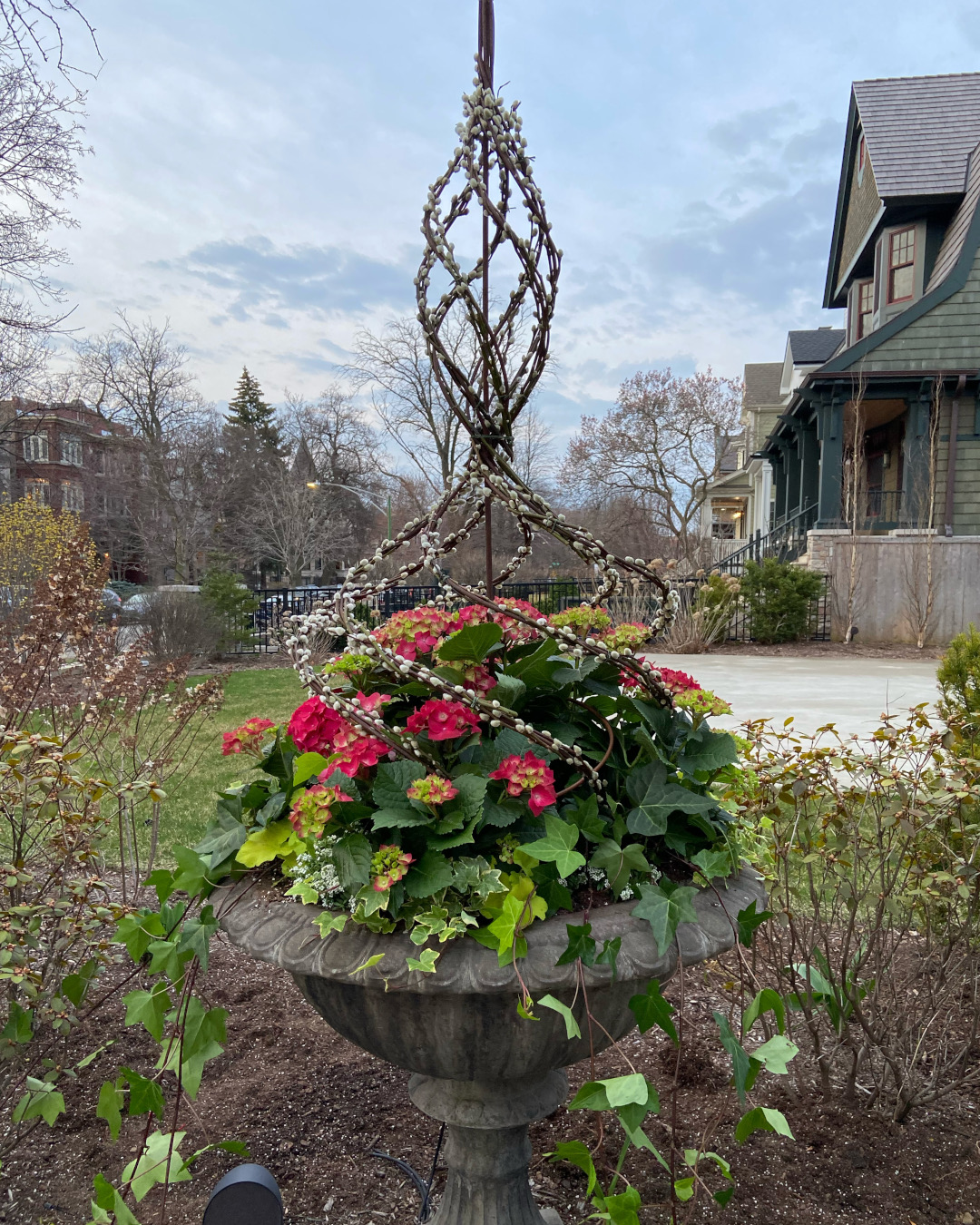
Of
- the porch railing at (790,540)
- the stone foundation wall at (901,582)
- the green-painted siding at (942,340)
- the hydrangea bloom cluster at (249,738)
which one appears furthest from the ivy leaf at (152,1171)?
the green-painted siding at (942,340)

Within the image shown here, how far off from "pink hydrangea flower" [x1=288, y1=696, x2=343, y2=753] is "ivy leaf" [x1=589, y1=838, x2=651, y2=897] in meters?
0.52

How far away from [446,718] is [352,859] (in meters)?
0.27

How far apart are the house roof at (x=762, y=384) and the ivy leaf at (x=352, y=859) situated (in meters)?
31.1

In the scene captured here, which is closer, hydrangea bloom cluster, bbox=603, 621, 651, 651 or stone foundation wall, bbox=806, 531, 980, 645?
hydrangea bloom cluster, bbox=603, 621, 651, 651

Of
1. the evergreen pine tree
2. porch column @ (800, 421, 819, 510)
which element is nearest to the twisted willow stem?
porch column @ (800, 421, 819, 510)

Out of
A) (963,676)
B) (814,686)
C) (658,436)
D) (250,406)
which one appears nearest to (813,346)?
(658,436)

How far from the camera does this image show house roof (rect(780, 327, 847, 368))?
22.9 metres

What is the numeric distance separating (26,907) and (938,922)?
255 centimetres

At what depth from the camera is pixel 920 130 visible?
13.8 metres

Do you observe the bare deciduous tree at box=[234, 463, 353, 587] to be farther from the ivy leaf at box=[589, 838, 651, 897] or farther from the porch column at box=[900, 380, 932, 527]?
the ivy leaf at box=[589, 838, 651, 897]

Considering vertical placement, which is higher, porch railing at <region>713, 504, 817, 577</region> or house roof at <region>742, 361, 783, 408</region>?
house roof at <region>742, 361, 783, 408</region>

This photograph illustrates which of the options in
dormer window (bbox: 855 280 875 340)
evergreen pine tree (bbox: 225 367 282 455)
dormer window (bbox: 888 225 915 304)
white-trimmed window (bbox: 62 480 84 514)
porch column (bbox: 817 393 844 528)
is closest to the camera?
porch column (bbox: 817 393 844 528)

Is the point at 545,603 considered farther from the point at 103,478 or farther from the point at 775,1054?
the point at 103,478

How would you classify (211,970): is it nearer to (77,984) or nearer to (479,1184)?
(77,984)
